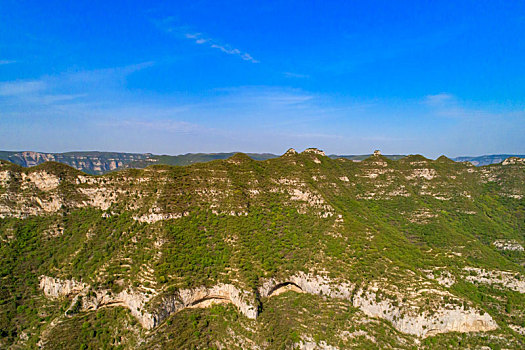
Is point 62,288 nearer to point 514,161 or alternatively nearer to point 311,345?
point 311,345

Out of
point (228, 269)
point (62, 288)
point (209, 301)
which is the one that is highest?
point (228, 269)

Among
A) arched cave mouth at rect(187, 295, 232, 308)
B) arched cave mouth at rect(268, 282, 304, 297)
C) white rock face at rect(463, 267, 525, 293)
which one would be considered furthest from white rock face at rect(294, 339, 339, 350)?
white rock face at rect(463, 267, 525, 293)

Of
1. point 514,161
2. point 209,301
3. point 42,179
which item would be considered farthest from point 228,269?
Result: point 514,161

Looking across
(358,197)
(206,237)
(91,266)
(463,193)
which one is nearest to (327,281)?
(206,237)

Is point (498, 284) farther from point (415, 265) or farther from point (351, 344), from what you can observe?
point (351, 344)

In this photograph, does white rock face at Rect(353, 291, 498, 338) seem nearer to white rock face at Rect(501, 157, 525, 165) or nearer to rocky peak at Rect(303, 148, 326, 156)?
rocky peak at Rect(303, 148, 326, 156)

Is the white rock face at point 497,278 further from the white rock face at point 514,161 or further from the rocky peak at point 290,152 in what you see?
the white rock face at point 514,161
